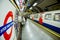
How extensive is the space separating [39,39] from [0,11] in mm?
4925

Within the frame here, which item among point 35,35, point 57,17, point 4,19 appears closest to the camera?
point 4,19

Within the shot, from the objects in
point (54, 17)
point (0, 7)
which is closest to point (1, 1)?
point (0, 7)

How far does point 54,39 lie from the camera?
571 cm

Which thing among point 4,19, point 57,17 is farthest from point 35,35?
point 4,19

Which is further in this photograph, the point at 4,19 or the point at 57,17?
the point at 57,17

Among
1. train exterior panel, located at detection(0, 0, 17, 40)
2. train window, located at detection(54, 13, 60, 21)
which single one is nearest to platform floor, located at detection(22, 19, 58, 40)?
train window, located at detection(54, 13, 60, 21)

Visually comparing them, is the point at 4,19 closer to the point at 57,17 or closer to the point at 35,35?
the point at 57,17

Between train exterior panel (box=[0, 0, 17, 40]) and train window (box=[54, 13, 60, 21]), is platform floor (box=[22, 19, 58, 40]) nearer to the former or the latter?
train window (box=[54, 13, 60, 21])

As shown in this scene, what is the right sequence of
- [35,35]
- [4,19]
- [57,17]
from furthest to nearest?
[35,35], [57,17], [4,19]

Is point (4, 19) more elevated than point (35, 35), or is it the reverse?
point (4, 19)

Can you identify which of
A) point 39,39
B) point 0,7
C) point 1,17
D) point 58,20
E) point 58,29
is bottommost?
point 39,39

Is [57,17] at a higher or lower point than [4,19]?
lower

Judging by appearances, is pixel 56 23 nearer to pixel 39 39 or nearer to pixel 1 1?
pixel 39 39

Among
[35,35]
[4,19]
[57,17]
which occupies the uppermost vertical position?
[4,19]
